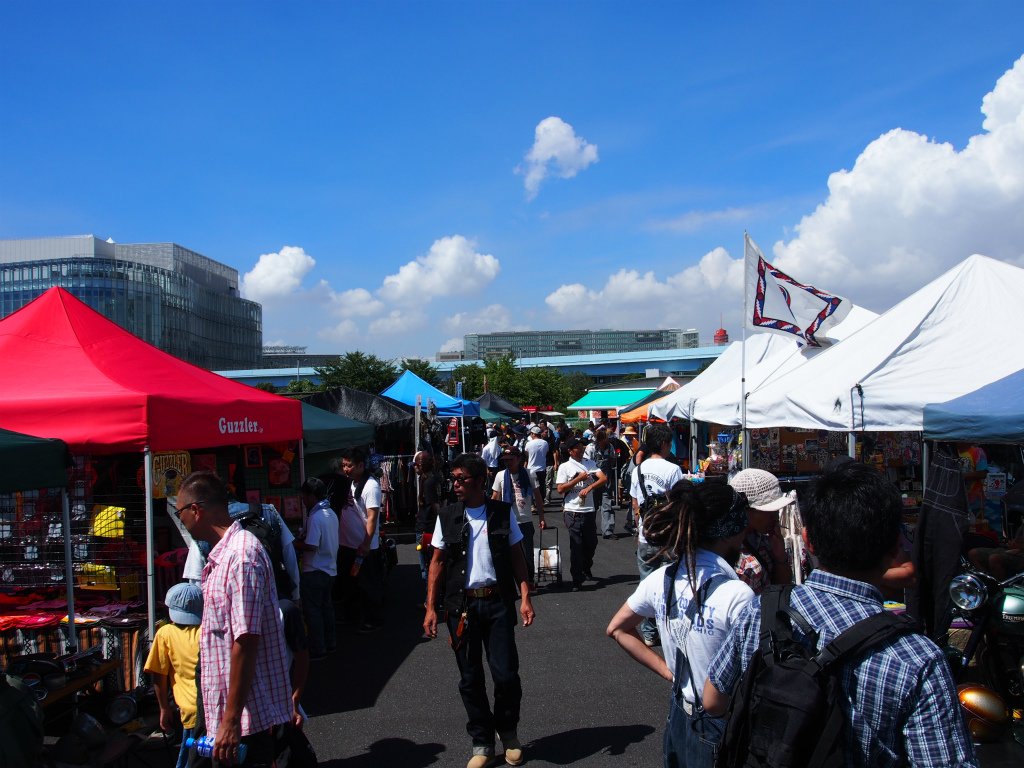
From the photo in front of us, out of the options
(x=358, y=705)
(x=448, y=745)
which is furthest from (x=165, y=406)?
(x=448, y=745)

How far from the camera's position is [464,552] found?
415cm

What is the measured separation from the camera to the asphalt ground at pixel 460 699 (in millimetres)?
4340

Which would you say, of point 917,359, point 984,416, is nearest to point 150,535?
point 984,416

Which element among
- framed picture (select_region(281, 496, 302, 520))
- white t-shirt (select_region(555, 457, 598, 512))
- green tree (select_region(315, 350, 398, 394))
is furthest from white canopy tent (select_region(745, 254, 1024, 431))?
green tree (select_region(315, 350, 398, 394))

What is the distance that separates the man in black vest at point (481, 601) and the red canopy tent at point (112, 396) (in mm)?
2405

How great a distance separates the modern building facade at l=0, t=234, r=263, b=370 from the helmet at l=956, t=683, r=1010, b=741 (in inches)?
3108

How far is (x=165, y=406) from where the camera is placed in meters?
5.11

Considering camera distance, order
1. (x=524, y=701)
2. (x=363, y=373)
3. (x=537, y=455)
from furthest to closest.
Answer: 1. (x=363, y=373)
2. (x=537, y=455)
3. (x=524, y=701)

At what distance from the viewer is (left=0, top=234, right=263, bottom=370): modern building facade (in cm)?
7581

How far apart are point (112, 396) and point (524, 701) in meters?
3.82

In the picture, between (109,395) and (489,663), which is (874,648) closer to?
(489,663)

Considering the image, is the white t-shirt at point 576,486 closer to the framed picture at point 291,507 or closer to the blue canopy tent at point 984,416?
the framed picture at point 291,507

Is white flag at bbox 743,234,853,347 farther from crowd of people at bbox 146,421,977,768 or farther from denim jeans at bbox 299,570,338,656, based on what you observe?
denim jeans at bbox 299,570,338,656

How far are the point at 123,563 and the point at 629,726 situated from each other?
167 inches
